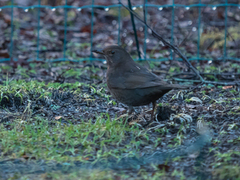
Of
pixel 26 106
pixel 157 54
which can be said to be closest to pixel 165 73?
pixel 157 54

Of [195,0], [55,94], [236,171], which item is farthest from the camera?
[195,0]

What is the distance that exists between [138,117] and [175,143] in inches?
33.8

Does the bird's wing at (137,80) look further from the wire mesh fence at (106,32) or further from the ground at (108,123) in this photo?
the wire mesh fence at (106,32)

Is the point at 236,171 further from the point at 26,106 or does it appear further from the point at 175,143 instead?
the point at 26,106

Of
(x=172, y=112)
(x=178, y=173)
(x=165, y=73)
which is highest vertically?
(x=165, y=73)

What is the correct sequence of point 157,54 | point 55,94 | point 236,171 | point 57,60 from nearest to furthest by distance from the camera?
point 236,171 < point 55,94 < point 57,60 < point 157,54

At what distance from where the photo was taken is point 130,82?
4.66m

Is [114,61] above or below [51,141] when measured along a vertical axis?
above

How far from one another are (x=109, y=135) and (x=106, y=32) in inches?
213

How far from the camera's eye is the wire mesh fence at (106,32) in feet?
24.6

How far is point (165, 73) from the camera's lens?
6.88 metres

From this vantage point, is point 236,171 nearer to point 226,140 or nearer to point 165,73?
point 226,140

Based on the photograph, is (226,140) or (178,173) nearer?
(178,173)

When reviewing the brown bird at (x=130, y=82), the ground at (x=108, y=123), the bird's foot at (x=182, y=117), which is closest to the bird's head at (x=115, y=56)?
the brown bird at (x=130, y=82)
